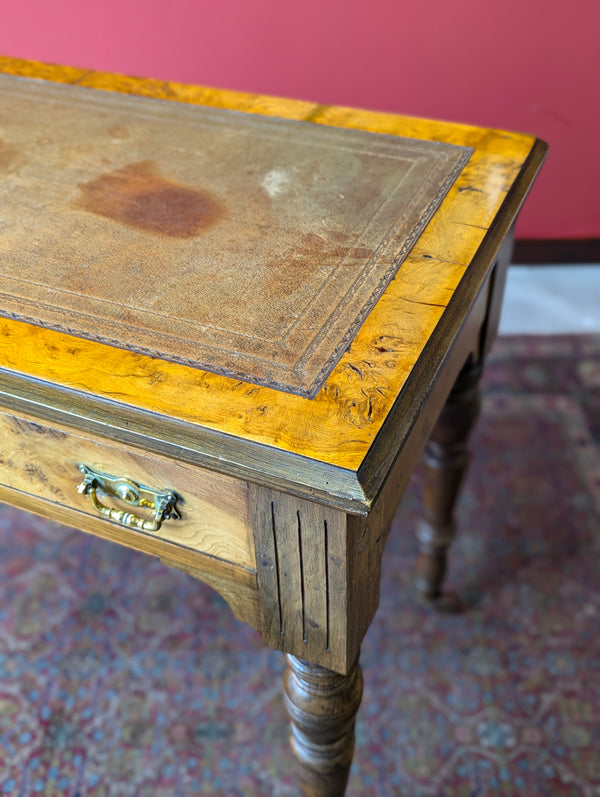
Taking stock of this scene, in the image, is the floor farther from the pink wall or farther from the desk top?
the desk top

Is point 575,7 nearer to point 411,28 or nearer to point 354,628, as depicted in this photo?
point 411,28

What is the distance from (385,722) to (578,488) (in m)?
0.67

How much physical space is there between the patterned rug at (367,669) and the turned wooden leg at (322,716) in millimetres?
363

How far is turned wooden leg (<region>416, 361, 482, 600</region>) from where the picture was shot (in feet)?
3.96

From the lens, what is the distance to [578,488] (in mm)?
1705

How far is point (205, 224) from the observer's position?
3.02 feet

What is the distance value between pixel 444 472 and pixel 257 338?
2.11ft

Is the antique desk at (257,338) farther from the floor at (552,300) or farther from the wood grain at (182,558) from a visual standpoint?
the floor at (552,300)

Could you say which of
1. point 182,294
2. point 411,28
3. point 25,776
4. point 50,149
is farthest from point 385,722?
point 411,28

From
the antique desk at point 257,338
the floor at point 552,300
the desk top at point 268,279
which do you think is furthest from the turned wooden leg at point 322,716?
the floor at point 552,300

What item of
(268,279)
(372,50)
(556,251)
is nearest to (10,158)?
(268,279)

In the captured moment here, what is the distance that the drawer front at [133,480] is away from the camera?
74 centimetres

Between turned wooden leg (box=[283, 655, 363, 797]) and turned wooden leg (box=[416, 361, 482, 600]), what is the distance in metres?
0.47

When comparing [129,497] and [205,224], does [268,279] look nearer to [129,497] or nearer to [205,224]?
[205,224]
